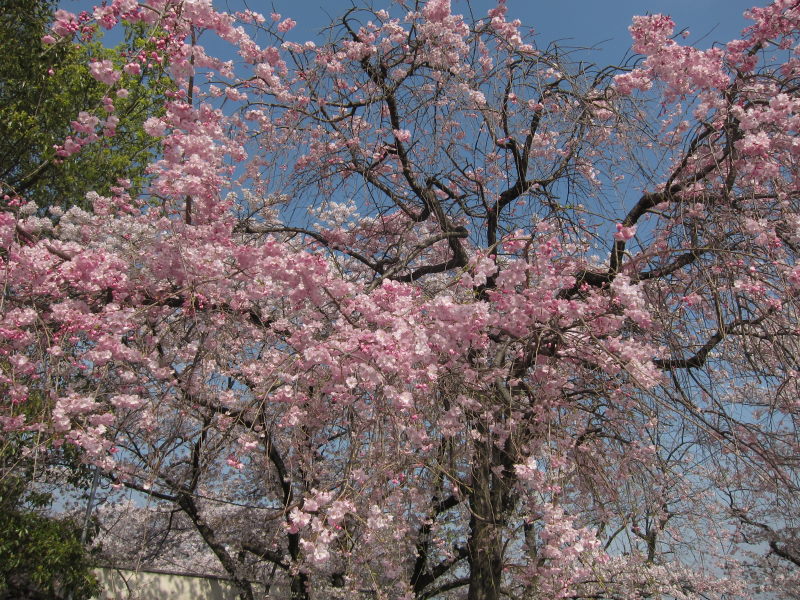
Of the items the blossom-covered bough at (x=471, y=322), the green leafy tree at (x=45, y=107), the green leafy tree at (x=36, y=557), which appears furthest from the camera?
the green leafy tree at (x=45, y=107)

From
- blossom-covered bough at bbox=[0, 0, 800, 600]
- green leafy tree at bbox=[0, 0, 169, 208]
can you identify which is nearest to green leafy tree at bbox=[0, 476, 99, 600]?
blossom-covered bough at bbox=[0, 0, 800, 600]

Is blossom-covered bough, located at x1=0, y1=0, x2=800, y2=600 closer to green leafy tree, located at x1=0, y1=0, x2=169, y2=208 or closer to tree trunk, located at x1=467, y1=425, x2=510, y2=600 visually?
tree trunk, located at x1=467, y1=425, x2=510, y2=600

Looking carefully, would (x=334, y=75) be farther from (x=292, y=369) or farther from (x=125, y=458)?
(x=125, y=458)

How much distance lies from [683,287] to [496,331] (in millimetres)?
1126

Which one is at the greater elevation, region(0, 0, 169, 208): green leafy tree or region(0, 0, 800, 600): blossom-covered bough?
region(0, 0, 169, 208): green leafy tree

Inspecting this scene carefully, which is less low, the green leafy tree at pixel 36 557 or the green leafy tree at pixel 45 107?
the green leafy tree at pixel 45 107

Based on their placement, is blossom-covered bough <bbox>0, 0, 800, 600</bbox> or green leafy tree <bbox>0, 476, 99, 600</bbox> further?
green leafy tree <bbox>0, 476, 99, 600</bbox>

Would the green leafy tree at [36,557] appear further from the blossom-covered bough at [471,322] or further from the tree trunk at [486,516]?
the tree trunk at [486,516]

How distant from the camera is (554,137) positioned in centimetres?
464

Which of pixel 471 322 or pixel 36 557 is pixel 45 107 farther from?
pixel 471 322

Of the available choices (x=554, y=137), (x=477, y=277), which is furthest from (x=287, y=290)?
(x=554, y=137)

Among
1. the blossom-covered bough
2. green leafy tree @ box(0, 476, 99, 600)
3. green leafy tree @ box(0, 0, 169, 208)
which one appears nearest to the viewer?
the blossom-covered bough

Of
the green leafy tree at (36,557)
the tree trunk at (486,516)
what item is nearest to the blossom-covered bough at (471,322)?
the tree trunk at (486,516)

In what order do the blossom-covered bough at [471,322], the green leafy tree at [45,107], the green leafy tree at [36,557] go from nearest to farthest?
1. the blossom-covered bough at [471,322]
2. the green leafy tree at [36,557]
3. the green leafy tree at [45,107]
